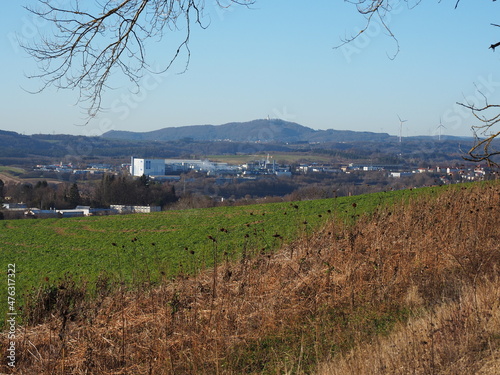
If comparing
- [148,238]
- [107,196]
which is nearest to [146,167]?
[107,196]

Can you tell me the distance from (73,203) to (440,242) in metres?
49.8

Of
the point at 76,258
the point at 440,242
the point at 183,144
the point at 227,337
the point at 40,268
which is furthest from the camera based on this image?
the point at 183,144

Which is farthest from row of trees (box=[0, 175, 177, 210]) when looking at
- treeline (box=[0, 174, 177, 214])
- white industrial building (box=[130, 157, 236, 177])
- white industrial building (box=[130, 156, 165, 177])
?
white industrial building (box=[130, 156, 165, 177])

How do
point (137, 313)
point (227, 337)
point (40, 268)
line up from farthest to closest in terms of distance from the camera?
point (40, 268) < point (137, 313) < point (227, 337)

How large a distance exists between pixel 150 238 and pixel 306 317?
394 inches

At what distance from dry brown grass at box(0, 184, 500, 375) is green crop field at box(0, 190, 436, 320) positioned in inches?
78.5

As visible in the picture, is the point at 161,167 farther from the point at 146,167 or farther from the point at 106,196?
the point at 106,196

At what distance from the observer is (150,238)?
53.7ft

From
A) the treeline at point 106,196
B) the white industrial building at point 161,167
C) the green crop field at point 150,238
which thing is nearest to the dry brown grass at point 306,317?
the green crop field at point 150,238

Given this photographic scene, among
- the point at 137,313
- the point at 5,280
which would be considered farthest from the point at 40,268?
the point at 137,313

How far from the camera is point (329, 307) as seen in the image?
24.5ft

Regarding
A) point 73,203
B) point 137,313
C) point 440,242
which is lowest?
point 73,203

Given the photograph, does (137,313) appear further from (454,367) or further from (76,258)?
(76,258)

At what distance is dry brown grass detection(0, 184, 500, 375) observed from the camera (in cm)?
549
